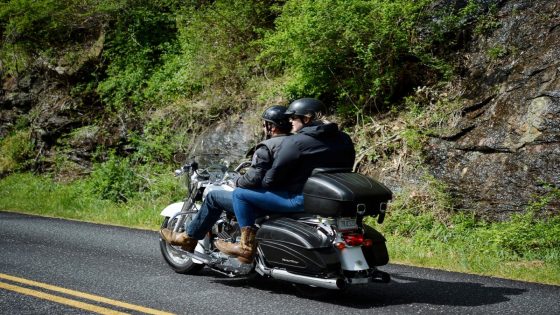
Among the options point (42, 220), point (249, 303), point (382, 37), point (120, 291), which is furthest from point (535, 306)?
point (42, 220)

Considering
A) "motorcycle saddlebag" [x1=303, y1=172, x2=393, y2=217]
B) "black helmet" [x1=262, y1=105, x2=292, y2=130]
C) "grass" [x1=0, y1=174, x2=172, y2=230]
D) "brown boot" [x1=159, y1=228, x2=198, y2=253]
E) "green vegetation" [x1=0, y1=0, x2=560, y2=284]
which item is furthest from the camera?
"grass" [x1=0, y1=174, x2=172, y2=230]

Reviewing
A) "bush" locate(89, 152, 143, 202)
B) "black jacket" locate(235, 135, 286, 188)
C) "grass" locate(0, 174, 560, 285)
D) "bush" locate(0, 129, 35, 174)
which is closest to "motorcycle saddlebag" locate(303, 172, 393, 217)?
"black jacket" locate(235, 135, 286, 188)

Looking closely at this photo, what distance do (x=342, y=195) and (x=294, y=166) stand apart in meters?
0.74

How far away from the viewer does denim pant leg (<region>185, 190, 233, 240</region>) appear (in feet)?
22.5

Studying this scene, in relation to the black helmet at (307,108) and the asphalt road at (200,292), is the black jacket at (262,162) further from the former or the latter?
the asphalt road at (200,292)

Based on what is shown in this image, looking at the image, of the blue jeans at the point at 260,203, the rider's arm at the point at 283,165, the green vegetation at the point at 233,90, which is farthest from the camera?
the green vegetation at the point at 233,90

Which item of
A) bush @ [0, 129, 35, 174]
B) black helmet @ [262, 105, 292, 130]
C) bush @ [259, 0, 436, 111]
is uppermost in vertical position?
bush @ [259, 0, 436, 111]

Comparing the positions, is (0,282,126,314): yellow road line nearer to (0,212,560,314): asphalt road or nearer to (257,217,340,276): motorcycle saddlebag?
(0,212,560,314): asphalt road

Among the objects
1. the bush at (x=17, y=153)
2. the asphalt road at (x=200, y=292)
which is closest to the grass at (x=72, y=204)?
the bush at (x=17, y=153)

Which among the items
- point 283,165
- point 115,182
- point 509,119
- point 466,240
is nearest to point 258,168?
point 283,165

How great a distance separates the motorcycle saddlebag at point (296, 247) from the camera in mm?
6047

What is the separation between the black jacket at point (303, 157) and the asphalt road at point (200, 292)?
1151 millimetres

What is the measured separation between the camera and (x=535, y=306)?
6.05 meters

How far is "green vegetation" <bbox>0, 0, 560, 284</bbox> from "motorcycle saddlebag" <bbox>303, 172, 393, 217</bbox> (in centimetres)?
252
